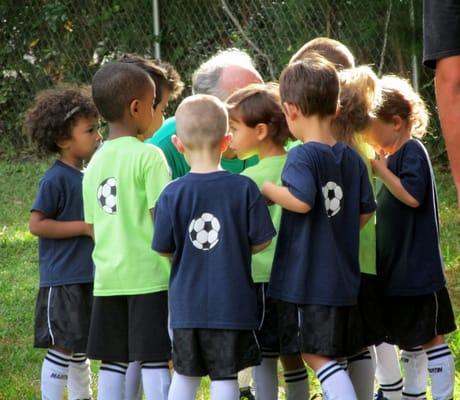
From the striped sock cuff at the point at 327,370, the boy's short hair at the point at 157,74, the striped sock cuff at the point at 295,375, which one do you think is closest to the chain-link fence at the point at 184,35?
the boy's short hair at the point at 157,74

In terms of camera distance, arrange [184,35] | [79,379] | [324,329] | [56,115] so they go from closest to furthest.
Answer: [324,329] → [56,115] → [79,379] → [184,35]

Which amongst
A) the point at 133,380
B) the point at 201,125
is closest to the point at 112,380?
the point at 133,380

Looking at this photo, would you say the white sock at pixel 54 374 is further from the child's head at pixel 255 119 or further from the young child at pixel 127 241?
the child's head at pixel 255 119

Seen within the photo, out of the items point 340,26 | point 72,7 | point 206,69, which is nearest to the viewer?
point 206,69

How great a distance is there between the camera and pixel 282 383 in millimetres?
5145

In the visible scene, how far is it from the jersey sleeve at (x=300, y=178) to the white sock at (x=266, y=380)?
835 millimetres

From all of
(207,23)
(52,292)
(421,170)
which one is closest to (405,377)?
(421,170)

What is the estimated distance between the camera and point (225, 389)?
12.7 feet

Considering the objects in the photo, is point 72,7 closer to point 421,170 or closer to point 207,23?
point 207,23

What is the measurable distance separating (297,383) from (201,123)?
49.0 inches

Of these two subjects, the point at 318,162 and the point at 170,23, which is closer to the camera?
the point at 318,162

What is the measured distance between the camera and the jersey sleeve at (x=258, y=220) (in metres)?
3.80

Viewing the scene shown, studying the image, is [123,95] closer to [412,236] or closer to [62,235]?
[62,235]

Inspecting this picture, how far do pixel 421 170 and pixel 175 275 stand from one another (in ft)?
3.82
